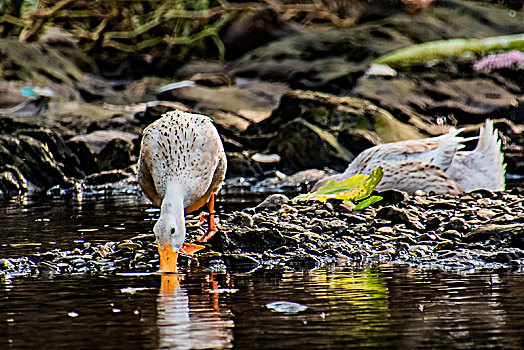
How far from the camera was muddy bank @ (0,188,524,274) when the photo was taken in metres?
6.98

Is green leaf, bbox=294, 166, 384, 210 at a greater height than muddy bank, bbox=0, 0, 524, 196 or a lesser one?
lesser

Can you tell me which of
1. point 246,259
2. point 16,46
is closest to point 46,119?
point 16,46

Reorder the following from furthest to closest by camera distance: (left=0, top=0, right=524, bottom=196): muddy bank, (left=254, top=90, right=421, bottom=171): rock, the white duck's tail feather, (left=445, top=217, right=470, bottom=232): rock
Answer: (left=0, top=0, right=524, bottom=196): muddy bank
(left=254, top=90, right=421, bottom=171): rock
the white duck's tail feather
(left=445, top=217, right=470, bottom=232): rock

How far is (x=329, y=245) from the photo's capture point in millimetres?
7488

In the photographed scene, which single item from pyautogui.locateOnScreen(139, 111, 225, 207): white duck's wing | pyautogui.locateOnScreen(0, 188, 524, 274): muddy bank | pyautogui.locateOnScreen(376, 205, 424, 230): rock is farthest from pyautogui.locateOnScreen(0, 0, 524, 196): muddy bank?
pyautogui.locateOnScreen(0, 188, 524, 274): muddy bank

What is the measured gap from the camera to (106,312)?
5.14 m

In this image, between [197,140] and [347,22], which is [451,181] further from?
[347,22]

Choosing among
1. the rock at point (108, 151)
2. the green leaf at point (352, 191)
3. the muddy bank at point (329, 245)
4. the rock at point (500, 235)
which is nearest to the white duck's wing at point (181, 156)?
the muddy bank at point (329, 245)

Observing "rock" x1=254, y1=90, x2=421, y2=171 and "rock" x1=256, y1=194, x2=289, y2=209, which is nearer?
"rock" x1=256, y1=194, x2=289, y2=209

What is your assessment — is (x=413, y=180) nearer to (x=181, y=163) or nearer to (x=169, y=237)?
(x=181, y=163)

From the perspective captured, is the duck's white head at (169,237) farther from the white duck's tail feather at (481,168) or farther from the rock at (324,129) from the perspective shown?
the rock at (324,129)

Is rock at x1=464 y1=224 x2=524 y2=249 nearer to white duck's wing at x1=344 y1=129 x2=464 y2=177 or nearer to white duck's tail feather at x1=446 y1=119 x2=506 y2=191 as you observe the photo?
white duck's wing at x1=344 y1=129 x2=464 y2=177

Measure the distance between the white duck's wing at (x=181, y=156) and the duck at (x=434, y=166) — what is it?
2824mm

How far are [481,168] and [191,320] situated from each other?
25.4 feet
